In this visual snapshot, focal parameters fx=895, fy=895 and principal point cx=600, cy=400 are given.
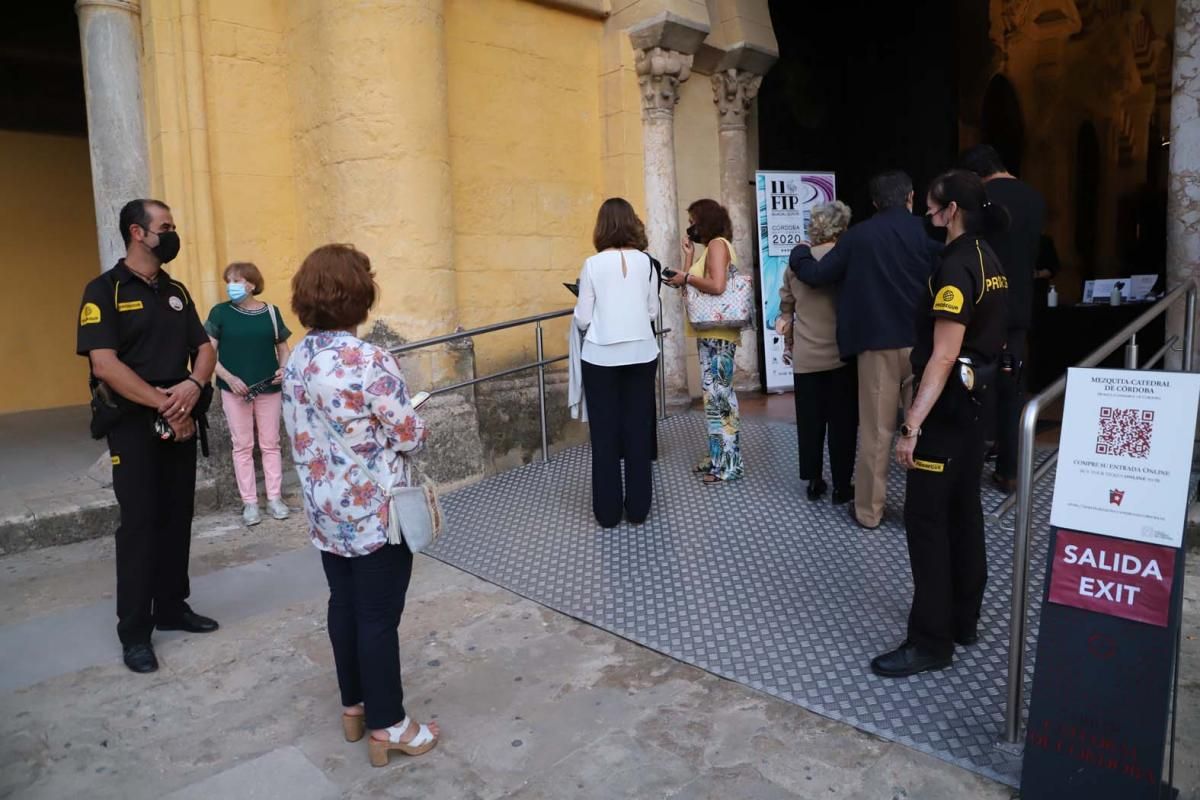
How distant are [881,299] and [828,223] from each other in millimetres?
688

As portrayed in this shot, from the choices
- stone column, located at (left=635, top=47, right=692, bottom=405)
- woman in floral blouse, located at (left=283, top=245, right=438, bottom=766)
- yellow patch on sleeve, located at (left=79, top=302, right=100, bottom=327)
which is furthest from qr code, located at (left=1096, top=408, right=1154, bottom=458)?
stone column, located at (left=635, top=47, right=692, bottom=405)

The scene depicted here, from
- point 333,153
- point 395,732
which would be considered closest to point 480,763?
point 395,732

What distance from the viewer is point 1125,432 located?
218cm

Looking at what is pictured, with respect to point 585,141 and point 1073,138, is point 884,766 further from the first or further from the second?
point 1073,138

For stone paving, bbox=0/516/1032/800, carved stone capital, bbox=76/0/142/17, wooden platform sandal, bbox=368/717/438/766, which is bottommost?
stone paving, bbox=0/516/1032/800

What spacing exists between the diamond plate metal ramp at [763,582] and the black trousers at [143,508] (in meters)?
1.35

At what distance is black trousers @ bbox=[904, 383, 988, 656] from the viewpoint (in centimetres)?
283

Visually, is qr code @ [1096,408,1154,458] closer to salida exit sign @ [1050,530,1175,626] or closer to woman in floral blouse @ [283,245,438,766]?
salida exit sign @ [1050,530,1175,626]

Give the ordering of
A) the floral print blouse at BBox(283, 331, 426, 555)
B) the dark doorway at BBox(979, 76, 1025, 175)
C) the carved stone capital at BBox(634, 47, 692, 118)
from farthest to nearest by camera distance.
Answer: the dark doorway at BBox(979, 76, 1025, 175)
the carved stone capital at BBox(634, 47, 692, 118)
the floral print blouse at BBox(283, 331, 426, 555)

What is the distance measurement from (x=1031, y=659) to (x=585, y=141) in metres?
5.21

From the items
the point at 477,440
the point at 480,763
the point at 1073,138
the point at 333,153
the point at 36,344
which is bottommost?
the point at 480,763

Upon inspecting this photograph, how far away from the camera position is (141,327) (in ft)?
10.9

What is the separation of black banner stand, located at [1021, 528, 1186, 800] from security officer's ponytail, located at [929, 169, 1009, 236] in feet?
3.55

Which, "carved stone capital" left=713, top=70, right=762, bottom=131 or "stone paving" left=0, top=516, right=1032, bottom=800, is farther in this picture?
"carved stone capital" left=713, top=70, right=762, bottom=131
